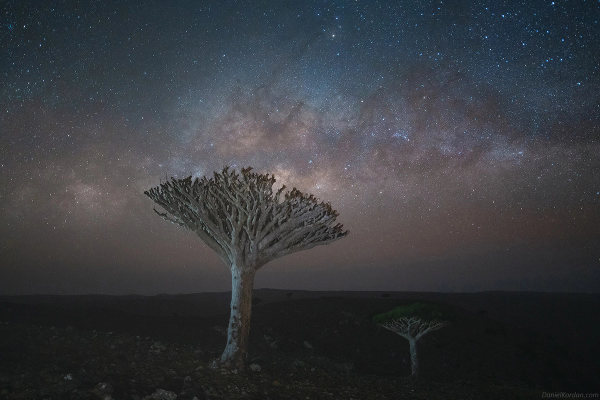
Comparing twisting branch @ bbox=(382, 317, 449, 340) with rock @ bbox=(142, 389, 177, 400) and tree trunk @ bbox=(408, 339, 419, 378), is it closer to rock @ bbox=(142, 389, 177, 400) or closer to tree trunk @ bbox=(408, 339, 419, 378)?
tree trunk @ bbox=(408, 339, 419, 378)

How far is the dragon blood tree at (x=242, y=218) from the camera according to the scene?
35.2ft

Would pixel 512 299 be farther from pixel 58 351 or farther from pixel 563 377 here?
pixel 58 351

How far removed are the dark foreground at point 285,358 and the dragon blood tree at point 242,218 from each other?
240 cm

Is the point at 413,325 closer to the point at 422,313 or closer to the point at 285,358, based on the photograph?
the point at 422,313

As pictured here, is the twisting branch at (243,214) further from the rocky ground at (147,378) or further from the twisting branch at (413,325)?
the twisting branch at (413,325)

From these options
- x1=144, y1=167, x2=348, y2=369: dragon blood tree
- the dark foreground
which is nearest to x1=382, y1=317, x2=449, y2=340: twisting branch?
the dark foreground

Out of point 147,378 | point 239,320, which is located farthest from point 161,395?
point 239,320

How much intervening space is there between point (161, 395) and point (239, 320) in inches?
135

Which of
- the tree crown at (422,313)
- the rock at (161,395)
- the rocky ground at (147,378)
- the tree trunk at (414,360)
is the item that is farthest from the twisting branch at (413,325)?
the rock at (161,395)

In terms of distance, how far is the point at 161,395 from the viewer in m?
7.18

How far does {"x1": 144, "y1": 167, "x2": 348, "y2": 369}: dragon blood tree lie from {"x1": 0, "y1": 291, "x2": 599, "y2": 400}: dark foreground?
7.87 feet

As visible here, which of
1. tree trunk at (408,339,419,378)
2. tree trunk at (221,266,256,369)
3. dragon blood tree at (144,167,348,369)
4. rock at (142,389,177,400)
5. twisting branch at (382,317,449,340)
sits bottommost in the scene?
tree trunk at (408,339,419,378)

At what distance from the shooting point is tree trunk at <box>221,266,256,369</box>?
9.95 metres

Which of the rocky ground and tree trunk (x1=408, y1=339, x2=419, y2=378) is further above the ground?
the rocky ground
